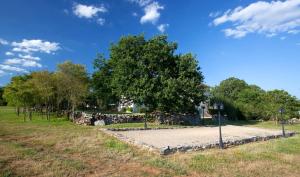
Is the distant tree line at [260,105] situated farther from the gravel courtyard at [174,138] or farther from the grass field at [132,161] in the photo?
the grass field at [132,161]

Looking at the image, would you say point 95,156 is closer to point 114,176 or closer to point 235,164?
point 114,176

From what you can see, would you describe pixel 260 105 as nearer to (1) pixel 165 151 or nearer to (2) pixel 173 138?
(2) pixel 173 138

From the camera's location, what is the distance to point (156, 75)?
25.6 meters

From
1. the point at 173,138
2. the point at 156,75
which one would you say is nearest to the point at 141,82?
the point at 156,75

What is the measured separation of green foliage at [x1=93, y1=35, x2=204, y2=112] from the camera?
24.0 metres

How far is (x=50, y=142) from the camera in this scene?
43.6 ft

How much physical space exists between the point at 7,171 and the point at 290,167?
9156 millimetres

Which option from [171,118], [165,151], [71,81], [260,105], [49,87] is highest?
[71,81]

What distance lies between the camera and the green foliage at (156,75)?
2402cm

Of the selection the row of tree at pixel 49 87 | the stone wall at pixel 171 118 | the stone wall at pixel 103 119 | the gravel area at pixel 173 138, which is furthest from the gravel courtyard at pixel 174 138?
the row of tree at pixel 49 87

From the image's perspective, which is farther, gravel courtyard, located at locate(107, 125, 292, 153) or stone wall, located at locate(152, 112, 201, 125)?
stone wall, located at locate(152, 112, 201, 125)

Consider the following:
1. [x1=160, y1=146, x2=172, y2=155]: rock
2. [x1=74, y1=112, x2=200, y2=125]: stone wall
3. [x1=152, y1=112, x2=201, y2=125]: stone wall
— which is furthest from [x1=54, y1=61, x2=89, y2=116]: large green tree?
[x1=160, y1=146, x2=172, y2=155]: rock

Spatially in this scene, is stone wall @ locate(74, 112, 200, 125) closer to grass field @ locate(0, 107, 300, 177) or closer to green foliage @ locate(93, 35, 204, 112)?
green foliage @ locate(93, 35, 204, 112)

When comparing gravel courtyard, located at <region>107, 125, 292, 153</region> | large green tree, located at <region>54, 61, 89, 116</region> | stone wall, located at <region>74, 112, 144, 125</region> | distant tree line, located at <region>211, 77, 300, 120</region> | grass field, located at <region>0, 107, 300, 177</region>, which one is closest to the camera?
grass field, located at <region>0, 107, 300, 177</region>
